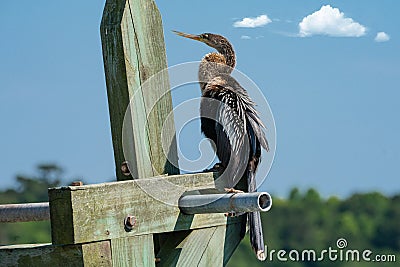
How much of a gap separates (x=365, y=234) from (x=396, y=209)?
189cm

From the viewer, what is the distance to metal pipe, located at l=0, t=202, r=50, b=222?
10.4 ft

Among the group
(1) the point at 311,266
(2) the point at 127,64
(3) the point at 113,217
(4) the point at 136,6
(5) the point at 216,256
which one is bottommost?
(1) the point at 311,266

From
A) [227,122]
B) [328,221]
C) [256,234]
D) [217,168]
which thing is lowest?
[328,221]

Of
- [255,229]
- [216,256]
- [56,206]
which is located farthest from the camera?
[255,229]

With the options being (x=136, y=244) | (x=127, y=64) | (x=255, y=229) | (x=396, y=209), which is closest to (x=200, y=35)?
(x=255, y=229)

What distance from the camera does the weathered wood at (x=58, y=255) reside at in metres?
2.44

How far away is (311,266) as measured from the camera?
153 feet

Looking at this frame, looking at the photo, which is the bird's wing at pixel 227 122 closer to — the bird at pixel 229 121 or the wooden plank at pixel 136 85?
the bird at pixel 229 121

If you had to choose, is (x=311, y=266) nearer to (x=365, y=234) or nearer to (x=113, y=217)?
(x=365, y=234)

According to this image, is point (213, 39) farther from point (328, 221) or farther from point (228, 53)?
point (328, 221)

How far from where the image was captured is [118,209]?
101 inches

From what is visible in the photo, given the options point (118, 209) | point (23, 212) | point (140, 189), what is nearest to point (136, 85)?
point (140, 189)

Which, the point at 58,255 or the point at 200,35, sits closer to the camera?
the point at 58,255

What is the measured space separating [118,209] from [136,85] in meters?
0.50
